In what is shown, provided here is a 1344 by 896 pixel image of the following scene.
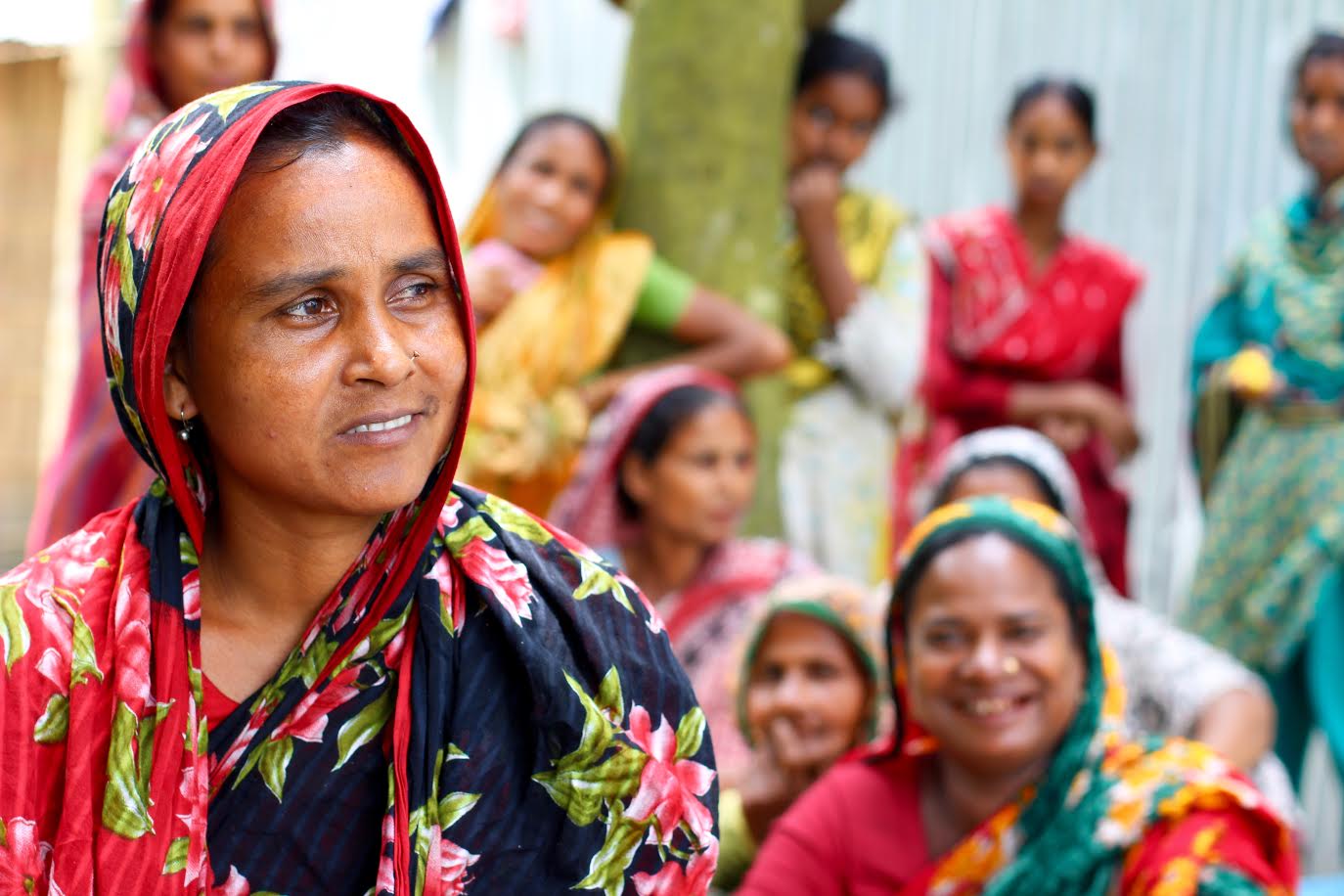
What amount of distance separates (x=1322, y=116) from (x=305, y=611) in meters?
4.01

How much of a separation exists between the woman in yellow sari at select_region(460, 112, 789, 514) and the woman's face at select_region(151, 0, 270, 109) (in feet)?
2.55

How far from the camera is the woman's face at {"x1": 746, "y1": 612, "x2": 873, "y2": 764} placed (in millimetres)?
3840

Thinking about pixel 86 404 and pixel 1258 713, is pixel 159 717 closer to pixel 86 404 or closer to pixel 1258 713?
pixel 86 404

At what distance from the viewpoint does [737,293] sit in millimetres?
4781

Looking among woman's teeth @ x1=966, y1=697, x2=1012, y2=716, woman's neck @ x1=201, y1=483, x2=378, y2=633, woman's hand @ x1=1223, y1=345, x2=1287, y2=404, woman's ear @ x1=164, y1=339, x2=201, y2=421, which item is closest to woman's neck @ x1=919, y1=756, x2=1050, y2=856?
woman's teeth @ x1=966, y1=697, x2=1012, y2=716

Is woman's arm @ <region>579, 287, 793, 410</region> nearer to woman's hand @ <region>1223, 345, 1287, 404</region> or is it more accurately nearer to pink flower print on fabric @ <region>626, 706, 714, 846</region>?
woman's hand @ <region>1223, 345, 1287, 404</region>

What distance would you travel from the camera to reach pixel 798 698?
12.6 ft

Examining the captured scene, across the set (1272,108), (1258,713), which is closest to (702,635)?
(1258,713)

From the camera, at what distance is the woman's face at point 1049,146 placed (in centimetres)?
552

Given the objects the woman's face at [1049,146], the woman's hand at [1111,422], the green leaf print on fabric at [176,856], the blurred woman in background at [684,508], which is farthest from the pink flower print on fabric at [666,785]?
the woman's face at [1049,146]

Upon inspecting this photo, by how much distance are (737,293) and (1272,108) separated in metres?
2.56

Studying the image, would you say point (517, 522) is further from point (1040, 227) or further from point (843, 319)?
point (1040, 227)

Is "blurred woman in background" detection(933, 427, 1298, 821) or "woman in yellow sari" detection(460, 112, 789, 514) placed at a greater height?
"woman in yellow sari" detection(460, 112, 789, 514)

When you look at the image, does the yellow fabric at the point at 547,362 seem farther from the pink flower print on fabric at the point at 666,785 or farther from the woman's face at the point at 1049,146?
the pink flower print on fabric at the point at 666,785
